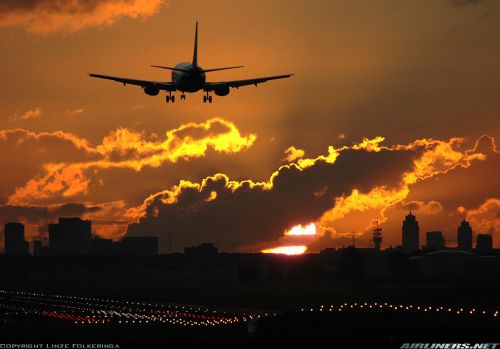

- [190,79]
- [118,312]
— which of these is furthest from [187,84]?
[118,312]

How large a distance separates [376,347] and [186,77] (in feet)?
241

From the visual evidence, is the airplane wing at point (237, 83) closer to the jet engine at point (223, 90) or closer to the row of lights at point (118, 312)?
the jet engine at point (223, 90)

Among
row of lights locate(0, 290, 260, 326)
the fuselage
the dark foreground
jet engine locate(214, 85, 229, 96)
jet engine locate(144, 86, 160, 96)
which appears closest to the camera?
the dark foreground

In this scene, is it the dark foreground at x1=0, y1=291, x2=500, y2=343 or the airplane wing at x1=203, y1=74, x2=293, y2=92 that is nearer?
the dark foreground at x1=0, y1=291, x2=500, y2=343

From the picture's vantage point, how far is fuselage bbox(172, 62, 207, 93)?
14025cm

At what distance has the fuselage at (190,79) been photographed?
14025cm

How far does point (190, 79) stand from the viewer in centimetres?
14025

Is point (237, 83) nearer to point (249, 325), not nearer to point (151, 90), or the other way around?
point (151, 90)

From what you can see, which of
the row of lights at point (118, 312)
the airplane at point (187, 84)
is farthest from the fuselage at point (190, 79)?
the row of lights at point (118, 312)

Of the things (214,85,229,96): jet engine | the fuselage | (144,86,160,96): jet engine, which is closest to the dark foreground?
(214,85,229,96): jet engine

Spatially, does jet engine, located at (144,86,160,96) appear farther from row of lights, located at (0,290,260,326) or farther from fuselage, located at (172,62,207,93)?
row of lights, located at (0,290,260,326)

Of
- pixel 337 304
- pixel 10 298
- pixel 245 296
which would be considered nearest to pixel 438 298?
pixel 337 304

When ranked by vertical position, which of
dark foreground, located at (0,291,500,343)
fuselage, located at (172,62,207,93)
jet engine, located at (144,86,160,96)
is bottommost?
dark foreground, located at (0,291,500,343)

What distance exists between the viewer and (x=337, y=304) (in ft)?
504
